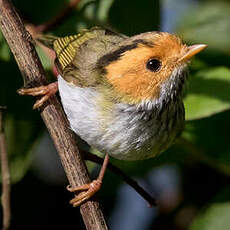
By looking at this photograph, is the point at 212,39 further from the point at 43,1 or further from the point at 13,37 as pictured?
the point at 13,37

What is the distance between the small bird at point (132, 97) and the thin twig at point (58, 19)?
488mm

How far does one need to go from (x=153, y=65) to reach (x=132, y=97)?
169 mm

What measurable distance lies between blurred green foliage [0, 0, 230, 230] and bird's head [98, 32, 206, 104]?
0.25 m

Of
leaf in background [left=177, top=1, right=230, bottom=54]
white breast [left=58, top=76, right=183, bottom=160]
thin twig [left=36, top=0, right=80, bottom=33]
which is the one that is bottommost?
white breast [left=58, top=76, right=183, bottom=160]

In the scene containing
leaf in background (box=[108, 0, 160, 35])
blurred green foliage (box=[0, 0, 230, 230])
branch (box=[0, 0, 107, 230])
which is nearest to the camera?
branch (box=[0, 0, 107, 230])

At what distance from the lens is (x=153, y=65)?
3156 millimetres

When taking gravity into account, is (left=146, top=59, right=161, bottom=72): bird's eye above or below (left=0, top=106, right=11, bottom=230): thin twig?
above

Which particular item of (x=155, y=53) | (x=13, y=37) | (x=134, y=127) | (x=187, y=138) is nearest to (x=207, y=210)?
(x=187, y=138)

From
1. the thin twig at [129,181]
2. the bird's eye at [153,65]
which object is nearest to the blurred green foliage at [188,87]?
the bird's eye at [153,65]

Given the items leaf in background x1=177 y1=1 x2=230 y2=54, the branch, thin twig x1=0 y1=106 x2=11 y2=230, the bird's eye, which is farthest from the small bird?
leaf in background x1=177 y1=1 x2=230 y2=54

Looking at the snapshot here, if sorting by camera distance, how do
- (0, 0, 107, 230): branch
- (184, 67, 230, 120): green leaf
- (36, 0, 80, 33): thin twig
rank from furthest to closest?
(36, 0, 80, 33): thin twig, (184, 67, 230, 120): green leaf, (0, 0, 107, 230): branch

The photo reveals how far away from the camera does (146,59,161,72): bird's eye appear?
315cm

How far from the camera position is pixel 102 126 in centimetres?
320

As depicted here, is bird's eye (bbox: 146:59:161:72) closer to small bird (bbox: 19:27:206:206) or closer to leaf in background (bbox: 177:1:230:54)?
small bird (bbox: 19:27:206:206)
